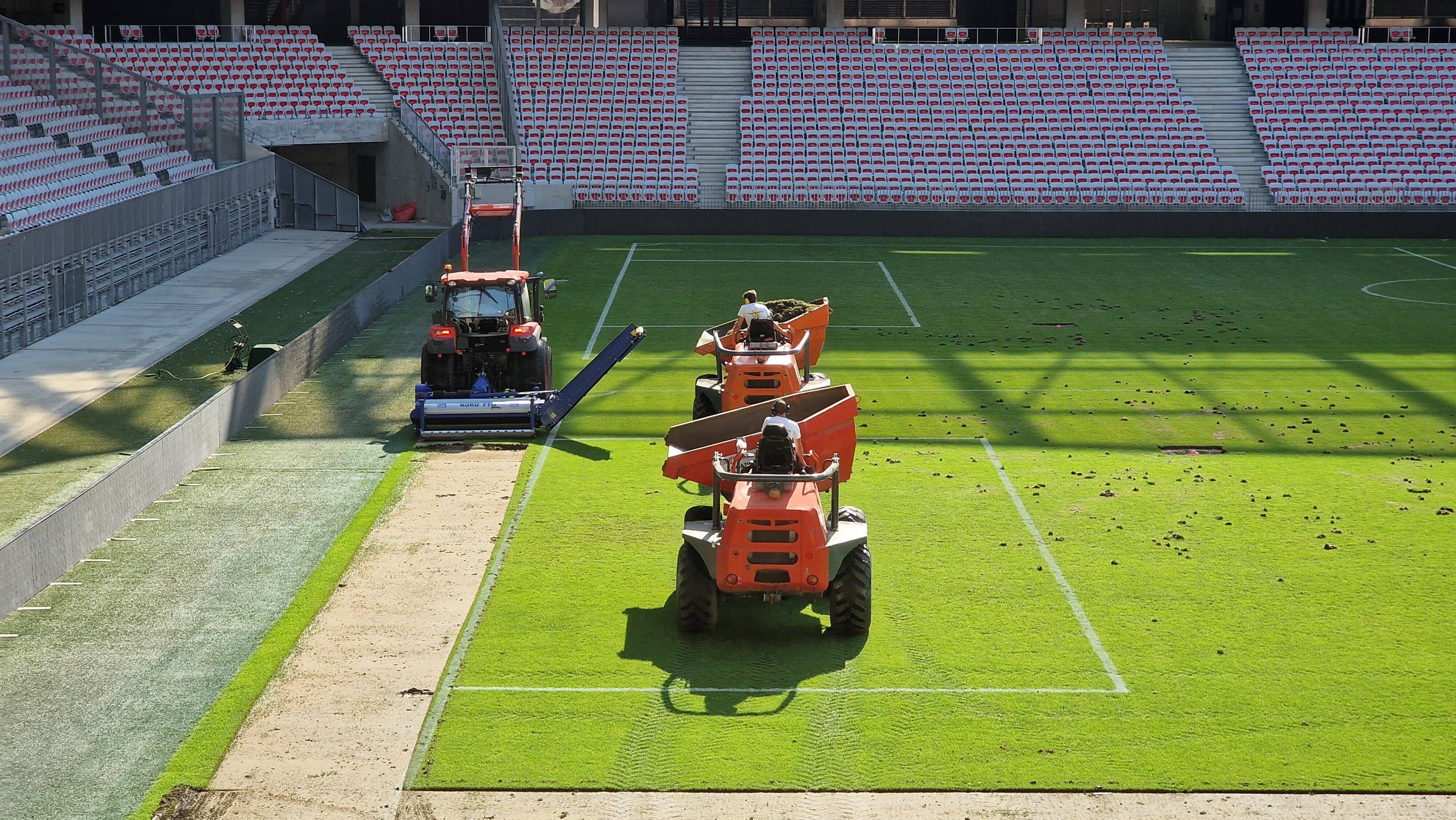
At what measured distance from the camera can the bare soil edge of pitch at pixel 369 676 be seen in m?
11.4

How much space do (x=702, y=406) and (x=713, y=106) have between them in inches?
1187

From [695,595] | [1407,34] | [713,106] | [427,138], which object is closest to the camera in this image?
[695,595]

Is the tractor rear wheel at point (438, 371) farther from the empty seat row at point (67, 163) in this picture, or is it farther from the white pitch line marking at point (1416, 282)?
the white pitch line marking at point (1416, 282)

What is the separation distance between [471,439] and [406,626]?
7447 mm

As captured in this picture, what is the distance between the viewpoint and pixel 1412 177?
4675 centimetres

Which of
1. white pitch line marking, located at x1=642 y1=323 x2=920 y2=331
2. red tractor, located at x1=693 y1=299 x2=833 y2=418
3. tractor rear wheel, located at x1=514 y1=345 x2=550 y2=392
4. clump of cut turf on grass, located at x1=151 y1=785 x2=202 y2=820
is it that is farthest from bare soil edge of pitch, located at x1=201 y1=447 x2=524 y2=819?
white pitch line marking, located at x1=642 y1=323 x2=920 y2=331

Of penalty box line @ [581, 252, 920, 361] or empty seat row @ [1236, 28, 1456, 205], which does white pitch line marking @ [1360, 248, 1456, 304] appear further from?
penalty box line @ [581, 252, 920, 361]

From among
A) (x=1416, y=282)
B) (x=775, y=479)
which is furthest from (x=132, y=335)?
(x=1416, y=282)

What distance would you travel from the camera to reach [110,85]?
126ft

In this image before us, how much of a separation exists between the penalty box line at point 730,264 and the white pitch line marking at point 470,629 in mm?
7994

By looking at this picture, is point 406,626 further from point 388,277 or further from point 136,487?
point 388,277

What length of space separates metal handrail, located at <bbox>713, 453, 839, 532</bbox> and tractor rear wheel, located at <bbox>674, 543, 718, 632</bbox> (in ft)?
1.21

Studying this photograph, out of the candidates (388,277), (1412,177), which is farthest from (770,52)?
(388,277)

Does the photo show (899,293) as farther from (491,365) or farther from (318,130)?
(318,130)
